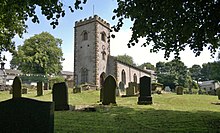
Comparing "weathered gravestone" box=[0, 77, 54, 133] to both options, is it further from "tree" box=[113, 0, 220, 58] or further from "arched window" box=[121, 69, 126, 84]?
"arched window" box=[121, 69, 126, 84]

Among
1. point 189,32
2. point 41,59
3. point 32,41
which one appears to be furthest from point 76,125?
point 32,41

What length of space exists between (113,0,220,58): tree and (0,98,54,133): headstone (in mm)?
4016

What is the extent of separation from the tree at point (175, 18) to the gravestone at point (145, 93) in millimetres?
7640

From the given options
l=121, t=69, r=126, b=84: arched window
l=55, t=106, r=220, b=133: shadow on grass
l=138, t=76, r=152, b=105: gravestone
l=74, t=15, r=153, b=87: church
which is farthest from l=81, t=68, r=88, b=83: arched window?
l=55, t=106, r=220, b=133: shadow on grass

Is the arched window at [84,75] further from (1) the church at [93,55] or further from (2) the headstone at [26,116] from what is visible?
(2) the headstone at [26,116]

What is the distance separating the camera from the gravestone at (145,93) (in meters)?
16.4

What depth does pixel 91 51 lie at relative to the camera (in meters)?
41.6

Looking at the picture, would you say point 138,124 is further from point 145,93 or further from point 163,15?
point 145,93

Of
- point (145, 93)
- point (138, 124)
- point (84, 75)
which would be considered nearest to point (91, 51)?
point (84, 75)

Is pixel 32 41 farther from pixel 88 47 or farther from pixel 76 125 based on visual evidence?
pixel 76 125

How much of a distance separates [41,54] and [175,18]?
158ft

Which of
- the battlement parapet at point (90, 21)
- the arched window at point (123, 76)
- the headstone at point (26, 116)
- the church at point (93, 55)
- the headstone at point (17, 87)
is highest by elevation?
the battlement parapet at point (90, 21)

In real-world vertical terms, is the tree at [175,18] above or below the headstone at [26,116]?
above

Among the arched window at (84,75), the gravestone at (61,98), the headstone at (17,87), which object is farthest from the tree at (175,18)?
the arched window at (84,75)
